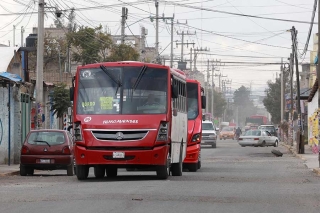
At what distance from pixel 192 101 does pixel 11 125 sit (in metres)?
7.54

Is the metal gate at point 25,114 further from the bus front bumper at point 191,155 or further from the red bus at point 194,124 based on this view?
the bus front bumper at point 191,155

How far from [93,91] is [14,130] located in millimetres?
11365

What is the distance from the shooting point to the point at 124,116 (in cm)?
1914

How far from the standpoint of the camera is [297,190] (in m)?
16.9

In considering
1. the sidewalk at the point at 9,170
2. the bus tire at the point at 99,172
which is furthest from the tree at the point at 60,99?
the bus tire at the point at 99,172

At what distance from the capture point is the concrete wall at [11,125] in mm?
29828

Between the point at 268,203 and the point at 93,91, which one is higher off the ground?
the point at 93,91

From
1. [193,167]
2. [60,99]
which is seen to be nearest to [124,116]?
[193,167]

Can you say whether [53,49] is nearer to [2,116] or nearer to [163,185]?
[2,116]

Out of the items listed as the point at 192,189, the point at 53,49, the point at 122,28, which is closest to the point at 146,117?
the point at 192,189

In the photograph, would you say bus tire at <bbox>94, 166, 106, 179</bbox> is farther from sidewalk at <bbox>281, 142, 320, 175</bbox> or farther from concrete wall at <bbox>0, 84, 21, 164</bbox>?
concrete wall at <bbox>0, 84, 21, 164</bbox>

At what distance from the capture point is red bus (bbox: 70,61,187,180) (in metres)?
19.0

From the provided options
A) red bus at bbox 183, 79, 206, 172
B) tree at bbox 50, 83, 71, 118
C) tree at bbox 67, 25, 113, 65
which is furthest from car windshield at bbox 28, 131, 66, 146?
tree at bbox 67, 25, 113, 65

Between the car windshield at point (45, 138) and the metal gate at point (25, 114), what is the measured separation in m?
7.59
